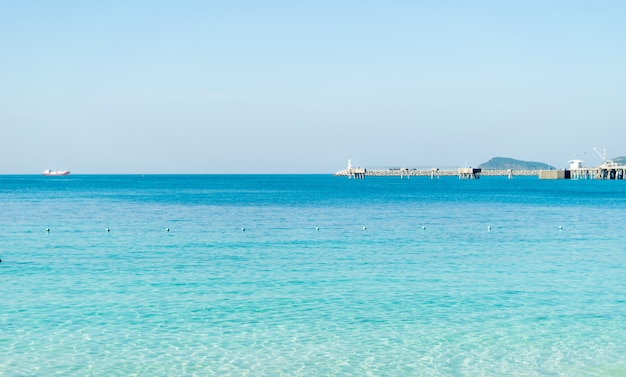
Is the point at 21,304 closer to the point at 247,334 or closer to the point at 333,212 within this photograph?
the point at 247,334

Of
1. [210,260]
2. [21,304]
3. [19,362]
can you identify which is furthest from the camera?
[210,260]

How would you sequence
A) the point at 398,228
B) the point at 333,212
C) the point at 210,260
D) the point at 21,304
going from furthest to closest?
the point at 333,212, the point at 398,228, the point at 210,260, the point at 21,304

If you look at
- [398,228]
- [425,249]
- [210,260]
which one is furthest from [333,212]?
[210,260]

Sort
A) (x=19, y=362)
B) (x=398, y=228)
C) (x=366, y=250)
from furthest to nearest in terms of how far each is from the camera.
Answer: (x=398, y=228), (x=366, y=250), (x=19, y=362)

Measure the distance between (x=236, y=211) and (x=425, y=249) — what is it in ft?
126

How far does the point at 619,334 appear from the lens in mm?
19719

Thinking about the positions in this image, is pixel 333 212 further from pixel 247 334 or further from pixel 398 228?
pixel 247 334

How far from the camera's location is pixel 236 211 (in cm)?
7425

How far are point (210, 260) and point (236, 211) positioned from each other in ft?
131

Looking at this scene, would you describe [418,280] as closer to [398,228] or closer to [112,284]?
[112,284]

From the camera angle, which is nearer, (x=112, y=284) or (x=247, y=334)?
(x=247, y=334)

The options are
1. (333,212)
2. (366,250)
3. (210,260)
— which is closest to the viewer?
(210,260)

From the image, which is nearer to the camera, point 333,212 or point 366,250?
point 366,250

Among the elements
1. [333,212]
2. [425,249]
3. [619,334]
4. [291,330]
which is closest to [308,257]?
[425,249]
